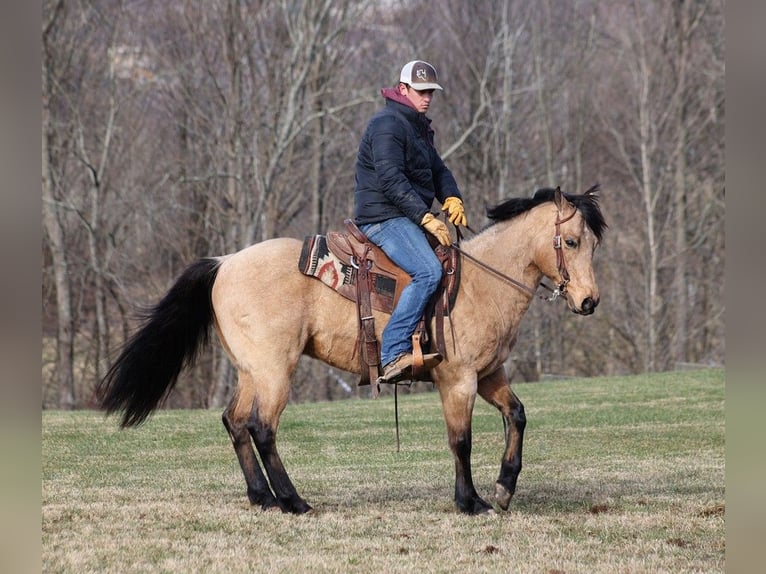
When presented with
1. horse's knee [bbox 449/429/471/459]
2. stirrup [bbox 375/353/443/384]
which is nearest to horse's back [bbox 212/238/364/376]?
stirrup [bbox 375/353/443/384]

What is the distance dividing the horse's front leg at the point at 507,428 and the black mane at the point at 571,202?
1139 mm

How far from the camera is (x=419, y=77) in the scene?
7.30 m

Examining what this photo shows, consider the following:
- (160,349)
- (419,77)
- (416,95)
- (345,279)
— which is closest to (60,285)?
(160,349)

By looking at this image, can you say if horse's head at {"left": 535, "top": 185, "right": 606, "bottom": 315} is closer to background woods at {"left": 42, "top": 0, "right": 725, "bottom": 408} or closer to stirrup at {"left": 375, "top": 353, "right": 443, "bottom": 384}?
stirrup at {"left": 375, "top": 353, "right": 443, "bottom": 384}

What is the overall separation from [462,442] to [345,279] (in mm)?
1389

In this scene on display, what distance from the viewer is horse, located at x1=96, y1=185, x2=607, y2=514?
24.0 feet

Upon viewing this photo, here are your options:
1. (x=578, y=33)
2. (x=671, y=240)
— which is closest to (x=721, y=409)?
(x=671, y=240)

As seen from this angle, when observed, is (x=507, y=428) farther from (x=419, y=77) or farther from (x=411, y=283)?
(x=419, y=77)

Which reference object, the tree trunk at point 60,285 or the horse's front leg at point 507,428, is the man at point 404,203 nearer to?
the horse's front leg at point 507,428

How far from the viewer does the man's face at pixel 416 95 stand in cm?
739

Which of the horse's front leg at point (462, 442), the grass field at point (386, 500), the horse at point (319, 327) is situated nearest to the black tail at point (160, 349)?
the horse at point (319, 327)

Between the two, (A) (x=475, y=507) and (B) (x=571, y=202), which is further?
(B) (x=571, y=202)

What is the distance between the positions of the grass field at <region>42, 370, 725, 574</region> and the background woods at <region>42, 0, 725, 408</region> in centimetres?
1298
